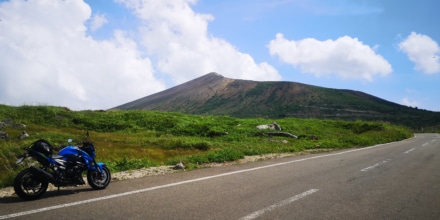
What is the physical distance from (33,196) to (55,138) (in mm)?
16754

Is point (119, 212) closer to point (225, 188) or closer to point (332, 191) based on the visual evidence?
point (225, 188)

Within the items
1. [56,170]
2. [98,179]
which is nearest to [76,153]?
[56,170]

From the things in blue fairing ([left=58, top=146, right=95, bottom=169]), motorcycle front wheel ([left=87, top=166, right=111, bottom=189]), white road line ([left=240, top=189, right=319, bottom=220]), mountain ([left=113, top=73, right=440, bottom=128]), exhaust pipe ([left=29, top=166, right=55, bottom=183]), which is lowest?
white road line ([left=240, top=189, right=319, bottom=220])

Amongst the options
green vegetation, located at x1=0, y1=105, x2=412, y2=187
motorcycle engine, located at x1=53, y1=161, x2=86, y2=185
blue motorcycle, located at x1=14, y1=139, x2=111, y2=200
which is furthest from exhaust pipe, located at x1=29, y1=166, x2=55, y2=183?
green vegetation, located at x1=0, y1=105, x2=412, y2=187

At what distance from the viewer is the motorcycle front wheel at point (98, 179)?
7.97m

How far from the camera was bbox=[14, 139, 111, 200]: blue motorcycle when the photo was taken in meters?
6.87

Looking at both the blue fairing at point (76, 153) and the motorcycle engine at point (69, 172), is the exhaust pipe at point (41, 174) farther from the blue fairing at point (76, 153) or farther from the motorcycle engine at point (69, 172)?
the blue fairing at point (76, 153)

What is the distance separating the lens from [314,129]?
38250 mm

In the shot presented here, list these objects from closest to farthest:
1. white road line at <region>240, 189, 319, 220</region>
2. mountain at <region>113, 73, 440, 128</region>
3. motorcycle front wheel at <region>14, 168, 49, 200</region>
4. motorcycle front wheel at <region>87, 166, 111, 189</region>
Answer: white road line at <region>240, 189, 319, 220</region> < motorcycle front wheel at <region>14, 168, 49, 200</region> < motorcycle front wheel at <region>87, 166, 111, 189</region> < mountain at <region>113, 73, 440, 128</region>

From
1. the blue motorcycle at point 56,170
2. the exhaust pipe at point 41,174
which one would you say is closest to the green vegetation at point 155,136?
the blue motorcycle at point 56,170

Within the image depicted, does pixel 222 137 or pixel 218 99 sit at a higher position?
pixel 218 99

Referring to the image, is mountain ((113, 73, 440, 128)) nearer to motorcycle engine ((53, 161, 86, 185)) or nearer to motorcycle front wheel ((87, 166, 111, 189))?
motorcycle front wheel ((87, 166, 111, 189))

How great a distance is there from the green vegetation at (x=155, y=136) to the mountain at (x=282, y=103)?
65.3 meters

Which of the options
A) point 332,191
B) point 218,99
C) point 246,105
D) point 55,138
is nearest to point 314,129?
point 55,138
